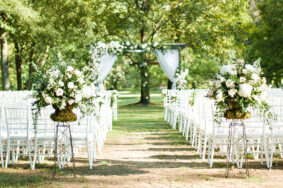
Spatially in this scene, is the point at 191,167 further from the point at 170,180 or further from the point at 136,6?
the point at 136,6

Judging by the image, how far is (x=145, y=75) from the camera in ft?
72.8

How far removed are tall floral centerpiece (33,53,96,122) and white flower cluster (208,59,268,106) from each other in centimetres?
191

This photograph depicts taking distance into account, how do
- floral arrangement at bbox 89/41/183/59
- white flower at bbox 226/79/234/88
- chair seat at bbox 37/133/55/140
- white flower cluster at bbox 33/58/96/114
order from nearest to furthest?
white flower at bbox 226/79/234/88 < white flower cluster at bbox 33/58/96/114 < chair seat at bbox 37/133/55/140 < floral arrangement at bbox 89/41/183/59

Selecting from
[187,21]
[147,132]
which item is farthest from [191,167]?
[187,21]

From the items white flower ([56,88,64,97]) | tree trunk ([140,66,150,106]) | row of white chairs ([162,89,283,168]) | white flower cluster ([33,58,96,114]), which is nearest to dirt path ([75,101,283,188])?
row of white chairs ([162,89,283,168])

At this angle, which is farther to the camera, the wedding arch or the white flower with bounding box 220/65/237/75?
the wedding arch

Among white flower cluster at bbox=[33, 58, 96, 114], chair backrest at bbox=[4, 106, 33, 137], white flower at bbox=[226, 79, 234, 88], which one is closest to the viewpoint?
white flower at bbox=[226, 79, 234, 88]

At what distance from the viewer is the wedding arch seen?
1855cm

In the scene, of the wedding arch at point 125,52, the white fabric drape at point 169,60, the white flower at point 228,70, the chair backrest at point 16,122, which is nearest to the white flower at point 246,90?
the white flower at point 228,70

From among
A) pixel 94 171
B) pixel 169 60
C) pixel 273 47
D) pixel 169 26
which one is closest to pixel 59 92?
pixel 94 171

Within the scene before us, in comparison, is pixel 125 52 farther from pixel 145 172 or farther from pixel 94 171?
pixel 145 172

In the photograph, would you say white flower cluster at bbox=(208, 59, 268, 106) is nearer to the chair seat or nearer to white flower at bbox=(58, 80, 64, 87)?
white flower at bbox=(58, 80, 64, 87)

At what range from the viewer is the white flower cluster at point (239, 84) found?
213 inches

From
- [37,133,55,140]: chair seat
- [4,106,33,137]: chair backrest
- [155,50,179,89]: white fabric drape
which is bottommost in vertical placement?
[37,133,55,140]: chair seat
